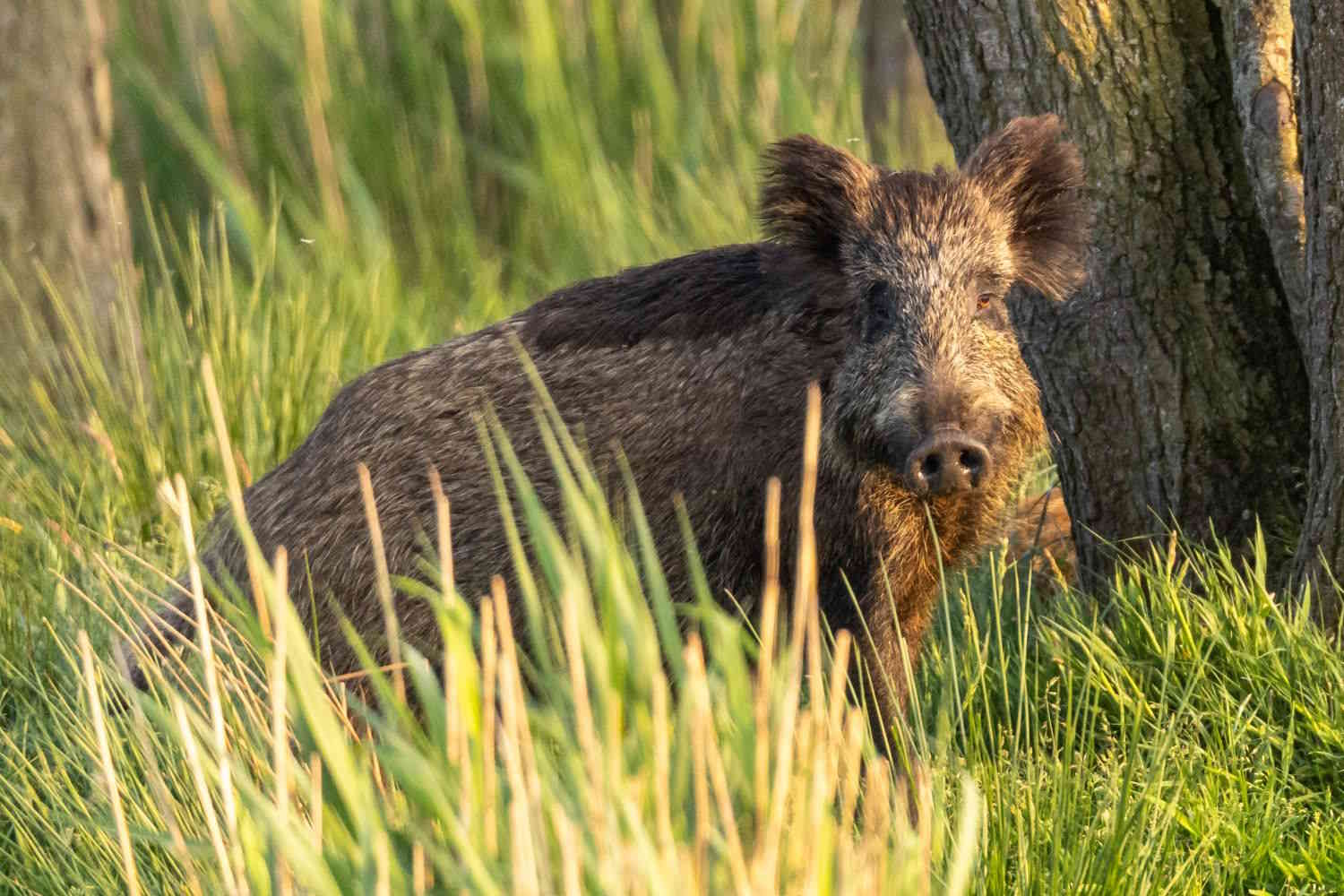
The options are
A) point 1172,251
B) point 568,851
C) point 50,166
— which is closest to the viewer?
point 568,851

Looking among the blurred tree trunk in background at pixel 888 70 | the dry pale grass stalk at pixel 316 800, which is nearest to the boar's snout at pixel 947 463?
the dry pale grass stalk at pixel 316 800

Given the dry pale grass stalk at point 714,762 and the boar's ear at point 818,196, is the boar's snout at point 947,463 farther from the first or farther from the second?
the dry pale grass stalk at point 714,762

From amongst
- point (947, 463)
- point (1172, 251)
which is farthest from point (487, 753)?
point (1172, 251)

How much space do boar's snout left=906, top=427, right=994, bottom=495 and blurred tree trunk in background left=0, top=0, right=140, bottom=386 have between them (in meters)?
3.38

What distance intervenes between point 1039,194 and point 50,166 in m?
3.61

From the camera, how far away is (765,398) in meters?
3.63

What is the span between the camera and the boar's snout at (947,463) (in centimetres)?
322

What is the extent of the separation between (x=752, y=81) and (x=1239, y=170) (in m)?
4.36

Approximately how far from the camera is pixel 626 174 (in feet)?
25.0

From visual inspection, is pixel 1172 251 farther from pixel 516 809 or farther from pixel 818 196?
pixel 516 809

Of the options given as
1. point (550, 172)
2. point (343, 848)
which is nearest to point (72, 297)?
point (550, 172)

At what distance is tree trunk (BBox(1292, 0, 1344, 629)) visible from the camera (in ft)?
10.8

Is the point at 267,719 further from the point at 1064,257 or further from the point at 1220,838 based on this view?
the point at 1064,257

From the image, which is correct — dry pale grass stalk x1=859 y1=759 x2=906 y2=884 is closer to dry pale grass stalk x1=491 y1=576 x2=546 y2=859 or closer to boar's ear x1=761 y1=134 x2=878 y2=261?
dry pale grass stalk x1=491 y1=576 x2=546 y2=859
